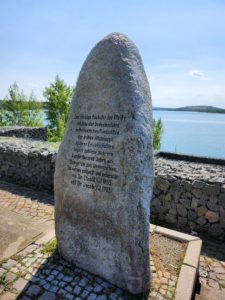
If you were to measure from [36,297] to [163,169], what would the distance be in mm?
4084

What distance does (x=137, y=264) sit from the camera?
3021mm

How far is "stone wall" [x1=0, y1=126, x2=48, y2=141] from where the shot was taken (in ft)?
44.6

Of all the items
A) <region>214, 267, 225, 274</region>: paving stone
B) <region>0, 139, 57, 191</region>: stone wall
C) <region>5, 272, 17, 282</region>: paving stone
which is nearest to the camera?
<region>5, 272, 17, 282</region>: paving stone

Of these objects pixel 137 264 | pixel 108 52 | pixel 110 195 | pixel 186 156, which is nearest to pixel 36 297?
pixel 137 264

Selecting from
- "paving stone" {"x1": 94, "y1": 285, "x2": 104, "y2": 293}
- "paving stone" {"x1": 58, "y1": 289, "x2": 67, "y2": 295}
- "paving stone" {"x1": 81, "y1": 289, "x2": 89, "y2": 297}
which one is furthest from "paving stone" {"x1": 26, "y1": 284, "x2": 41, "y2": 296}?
"paving stone" {"x1": 94, "y1": 285, "x2": 104, "y2": 293}

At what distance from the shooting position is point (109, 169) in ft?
10.1

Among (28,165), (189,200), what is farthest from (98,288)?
(28,165)

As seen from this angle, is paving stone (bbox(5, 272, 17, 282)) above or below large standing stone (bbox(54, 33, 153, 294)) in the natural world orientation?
below

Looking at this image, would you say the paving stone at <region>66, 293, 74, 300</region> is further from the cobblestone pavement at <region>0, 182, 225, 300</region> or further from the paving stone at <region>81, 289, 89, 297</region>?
the paving stone at <region>81, 289, 89, 297</region>

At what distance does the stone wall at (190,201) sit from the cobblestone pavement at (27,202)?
8.21 feet

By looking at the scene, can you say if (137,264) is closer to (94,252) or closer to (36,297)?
(94,252)

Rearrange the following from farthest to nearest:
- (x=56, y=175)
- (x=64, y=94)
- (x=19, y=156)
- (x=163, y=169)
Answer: (x=64, y=94) < (x=19, y=156) < (x=163, y=169) < (x=56, y=175)

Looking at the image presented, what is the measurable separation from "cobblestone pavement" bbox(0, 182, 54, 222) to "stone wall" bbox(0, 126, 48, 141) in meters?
6.71

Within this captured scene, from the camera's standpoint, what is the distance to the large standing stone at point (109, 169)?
291 cm
